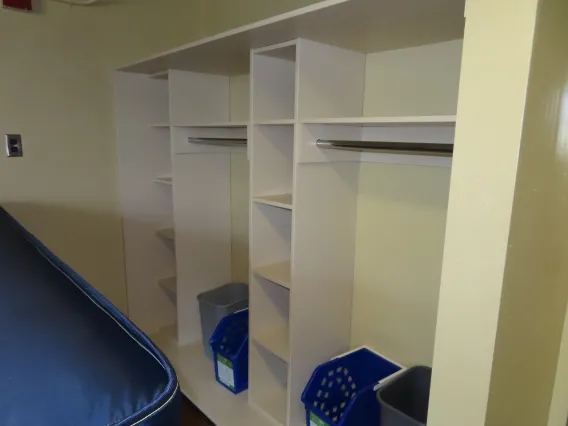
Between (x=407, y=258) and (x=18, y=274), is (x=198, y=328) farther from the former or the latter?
(x=18, y=274)

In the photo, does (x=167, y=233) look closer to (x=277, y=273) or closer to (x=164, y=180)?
(x=164, y=180)

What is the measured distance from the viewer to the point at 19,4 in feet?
6.95

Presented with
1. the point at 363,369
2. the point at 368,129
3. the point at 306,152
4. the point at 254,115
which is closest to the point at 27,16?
the point at 254,115

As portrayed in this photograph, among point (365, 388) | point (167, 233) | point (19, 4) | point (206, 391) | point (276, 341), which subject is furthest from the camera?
point (167, 233)

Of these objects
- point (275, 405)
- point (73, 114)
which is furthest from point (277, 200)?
point (73, 114)

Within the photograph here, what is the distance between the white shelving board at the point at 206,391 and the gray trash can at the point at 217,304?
10cm

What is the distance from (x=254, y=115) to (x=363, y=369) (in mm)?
1263

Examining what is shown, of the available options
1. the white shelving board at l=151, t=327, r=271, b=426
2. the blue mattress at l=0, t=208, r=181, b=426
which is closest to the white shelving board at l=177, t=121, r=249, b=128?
the blue mattress at l=0, t=208, r=181, b=426

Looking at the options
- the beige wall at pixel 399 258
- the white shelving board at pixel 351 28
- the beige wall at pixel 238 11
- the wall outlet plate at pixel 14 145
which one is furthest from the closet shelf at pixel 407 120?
the wall outlet plate at pixel 14 145

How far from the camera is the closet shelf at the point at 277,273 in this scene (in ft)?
5.98

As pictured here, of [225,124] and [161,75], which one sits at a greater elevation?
[161,75]

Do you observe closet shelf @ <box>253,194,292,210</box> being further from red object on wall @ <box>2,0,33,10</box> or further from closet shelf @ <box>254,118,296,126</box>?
red object on wall @ <box>2,0,33,10</box>

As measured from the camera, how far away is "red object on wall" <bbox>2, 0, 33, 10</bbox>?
2085mm

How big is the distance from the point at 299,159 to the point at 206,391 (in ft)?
4.49
